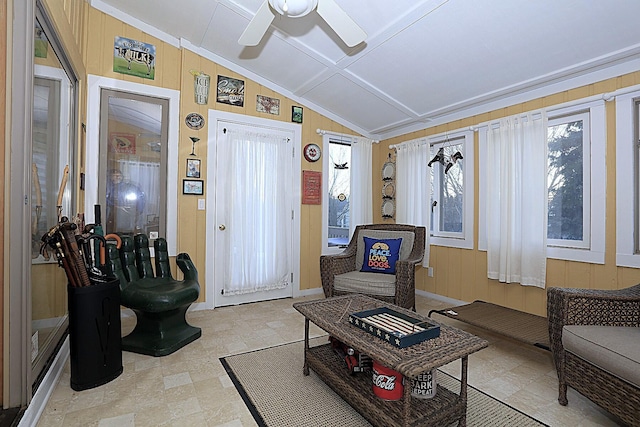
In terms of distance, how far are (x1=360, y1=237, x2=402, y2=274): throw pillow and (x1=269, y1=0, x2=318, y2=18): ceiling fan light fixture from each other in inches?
95.2

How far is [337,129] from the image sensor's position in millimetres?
4445

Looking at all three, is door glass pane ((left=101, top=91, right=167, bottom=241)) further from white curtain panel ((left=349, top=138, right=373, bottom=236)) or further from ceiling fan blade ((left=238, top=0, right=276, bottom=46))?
white curtain panel ((left=349, top=138, right=373, bottom=236))

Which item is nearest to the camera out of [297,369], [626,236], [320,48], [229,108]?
[297,369]

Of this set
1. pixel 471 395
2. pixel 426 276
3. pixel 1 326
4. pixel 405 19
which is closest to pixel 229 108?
pixel 405 19

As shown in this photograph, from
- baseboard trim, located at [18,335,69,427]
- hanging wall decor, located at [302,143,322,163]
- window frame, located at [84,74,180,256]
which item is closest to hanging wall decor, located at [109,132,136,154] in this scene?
window frame, located at [84,74,180,256]

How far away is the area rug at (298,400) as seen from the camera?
166 centimetres

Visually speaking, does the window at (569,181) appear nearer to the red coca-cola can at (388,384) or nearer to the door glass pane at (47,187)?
the red coca-cola can at (388,384)

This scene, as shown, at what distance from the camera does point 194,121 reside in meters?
3.47

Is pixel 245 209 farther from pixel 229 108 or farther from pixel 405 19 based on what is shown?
pixel 405 19

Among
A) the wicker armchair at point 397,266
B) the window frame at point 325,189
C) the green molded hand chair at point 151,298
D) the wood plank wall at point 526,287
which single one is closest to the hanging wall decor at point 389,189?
the wood plank wall at point 526,287

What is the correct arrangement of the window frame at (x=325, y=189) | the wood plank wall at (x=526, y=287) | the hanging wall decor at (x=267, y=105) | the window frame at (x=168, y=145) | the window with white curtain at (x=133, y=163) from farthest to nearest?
the window frame at (x=325, y=189) < the hanging wall decor at (x=267, y=105) < the window with white curtain at (x=133, y=163) < the window frame at (x=168, y=145) < the wood plank wall at (x=526, y=287)

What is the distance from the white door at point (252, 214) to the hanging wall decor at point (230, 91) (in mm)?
263

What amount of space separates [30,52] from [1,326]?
1314mm

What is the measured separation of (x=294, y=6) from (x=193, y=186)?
2.28m
